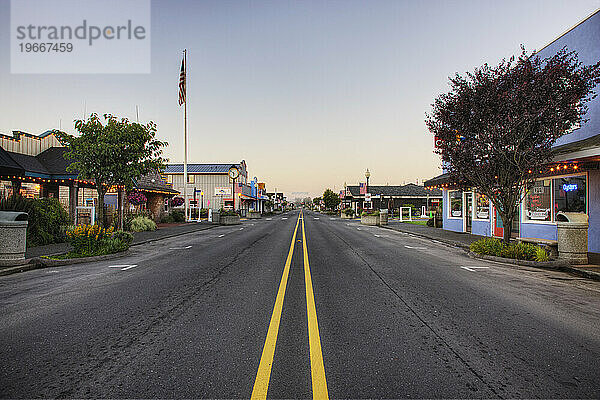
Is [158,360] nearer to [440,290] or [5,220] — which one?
[440,290]

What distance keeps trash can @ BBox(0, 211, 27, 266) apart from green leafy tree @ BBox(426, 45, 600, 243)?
14063 mm

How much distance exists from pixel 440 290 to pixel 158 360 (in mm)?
5568

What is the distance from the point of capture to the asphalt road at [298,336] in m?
3.38

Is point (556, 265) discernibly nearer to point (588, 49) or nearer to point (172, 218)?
point (588, 49)

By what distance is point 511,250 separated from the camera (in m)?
11.8

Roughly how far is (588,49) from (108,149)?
20309mm

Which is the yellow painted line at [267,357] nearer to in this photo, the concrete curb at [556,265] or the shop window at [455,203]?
the concrete curb at [556,265]

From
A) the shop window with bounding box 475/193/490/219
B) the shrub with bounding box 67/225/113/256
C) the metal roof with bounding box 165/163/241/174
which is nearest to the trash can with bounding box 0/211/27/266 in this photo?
the shrub with bounding box 67/225/113/256

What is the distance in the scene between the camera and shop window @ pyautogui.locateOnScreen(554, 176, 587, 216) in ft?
46.0

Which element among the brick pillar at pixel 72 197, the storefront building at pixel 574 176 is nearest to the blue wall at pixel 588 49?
the storefront building at pixel 574 176

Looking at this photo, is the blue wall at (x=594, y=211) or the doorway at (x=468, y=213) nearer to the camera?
the blue wall at (x=594, y=211)

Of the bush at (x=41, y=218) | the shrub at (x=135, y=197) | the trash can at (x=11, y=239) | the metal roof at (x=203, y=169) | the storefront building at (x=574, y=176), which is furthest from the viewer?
the metal roof at (x=203, y=169)

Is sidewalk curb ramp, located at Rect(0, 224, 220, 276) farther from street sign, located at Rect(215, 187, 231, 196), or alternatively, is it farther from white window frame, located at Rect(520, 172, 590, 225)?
street sign, located at Rect(215, 187, 231, 196)

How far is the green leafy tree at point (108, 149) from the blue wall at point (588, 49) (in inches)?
735
